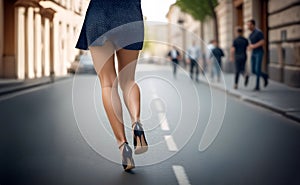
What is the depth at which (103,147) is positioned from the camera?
19.3 ft

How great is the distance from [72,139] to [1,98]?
24.4 feet

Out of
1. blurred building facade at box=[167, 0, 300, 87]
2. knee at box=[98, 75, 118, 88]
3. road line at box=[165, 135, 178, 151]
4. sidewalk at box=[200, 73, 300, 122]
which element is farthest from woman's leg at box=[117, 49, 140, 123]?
blurred building facade at box=[167, 0, 300, 87]

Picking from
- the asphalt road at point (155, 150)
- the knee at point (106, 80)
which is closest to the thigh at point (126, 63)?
the knee at point (106, 80)

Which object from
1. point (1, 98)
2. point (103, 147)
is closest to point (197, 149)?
point (103, 147)

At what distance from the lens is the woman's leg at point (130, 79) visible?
14.1ft

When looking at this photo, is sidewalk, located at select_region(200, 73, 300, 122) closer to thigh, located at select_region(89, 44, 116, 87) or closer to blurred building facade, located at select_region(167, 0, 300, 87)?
blurred building facade, located at select_region(167, 0, 300, 87)

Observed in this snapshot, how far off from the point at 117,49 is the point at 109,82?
260 mm

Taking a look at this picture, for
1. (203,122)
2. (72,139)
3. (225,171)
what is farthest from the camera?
(203,122)

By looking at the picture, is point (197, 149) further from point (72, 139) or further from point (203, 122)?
point (203, 122)

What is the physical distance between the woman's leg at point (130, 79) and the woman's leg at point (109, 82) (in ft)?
0.26

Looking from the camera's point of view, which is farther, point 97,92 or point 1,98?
point 1,98

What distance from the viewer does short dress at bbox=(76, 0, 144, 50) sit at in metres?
4.14

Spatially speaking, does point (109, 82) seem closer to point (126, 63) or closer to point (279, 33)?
point (126, 63)

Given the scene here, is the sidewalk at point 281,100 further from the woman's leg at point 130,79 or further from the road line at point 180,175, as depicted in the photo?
the woman's leg at point 130,79
